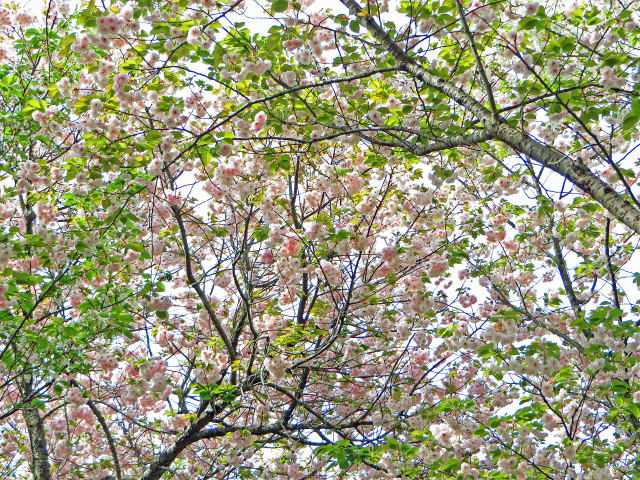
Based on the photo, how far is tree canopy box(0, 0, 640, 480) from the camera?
455cm

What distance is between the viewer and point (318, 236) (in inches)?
217

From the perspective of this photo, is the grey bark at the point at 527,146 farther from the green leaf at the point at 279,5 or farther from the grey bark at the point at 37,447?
the grey bark at the point at 37,447

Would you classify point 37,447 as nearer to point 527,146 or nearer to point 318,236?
point 318,236

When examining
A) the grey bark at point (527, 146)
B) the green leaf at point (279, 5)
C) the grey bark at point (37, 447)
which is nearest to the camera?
the grey bark at point (527, 146)

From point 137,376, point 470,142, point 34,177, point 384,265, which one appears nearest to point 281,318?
point 384,265

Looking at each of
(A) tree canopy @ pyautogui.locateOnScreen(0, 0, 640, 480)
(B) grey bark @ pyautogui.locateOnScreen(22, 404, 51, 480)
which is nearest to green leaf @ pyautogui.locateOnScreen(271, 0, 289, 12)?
(A) tree canopy @ pyautogui.locateOnScreen(0, 0, 640, 480)

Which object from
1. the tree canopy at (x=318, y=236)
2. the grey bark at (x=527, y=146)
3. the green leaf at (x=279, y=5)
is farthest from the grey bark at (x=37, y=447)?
the grey bark at (x=527, y=146)

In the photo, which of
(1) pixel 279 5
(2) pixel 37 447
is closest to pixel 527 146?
(1) pixel 279 5

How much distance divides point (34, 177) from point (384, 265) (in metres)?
3.71

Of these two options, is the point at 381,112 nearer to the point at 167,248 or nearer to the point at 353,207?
the point at 353,207

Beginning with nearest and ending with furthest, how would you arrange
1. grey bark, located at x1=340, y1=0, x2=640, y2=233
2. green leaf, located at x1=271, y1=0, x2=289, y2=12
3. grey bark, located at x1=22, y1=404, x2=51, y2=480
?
grey bark, located at x1=340, y1=0, x2=640, y2=233
green leaf, located at x1=271, y1=0, x2=289, y2=12
grey bark, located at x1=22, y1=404, x2=51, y2=480

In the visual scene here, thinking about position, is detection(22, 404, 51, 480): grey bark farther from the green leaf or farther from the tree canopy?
the green leaf

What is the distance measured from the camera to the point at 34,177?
574 cm

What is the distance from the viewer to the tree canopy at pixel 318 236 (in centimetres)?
455
